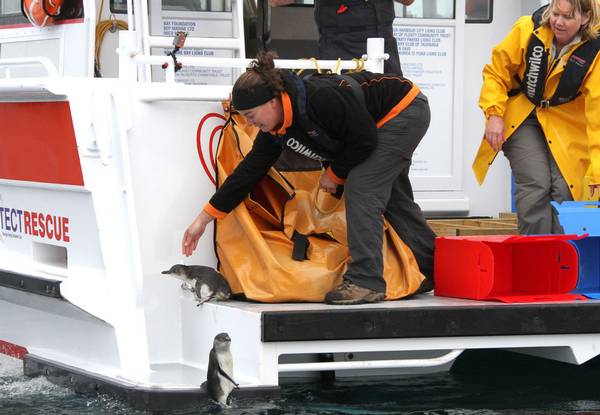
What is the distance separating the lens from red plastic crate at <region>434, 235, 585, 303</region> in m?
3.12

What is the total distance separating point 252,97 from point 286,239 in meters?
0.71

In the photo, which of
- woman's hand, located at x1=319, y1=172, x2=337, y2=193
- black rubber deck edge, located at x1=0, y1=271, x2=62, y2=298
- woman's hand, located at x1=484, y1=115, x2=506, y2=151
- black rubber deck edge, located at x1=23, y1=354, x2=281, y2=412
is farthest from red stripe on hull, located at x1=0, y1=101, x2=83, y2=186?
woman's hand, located at x1=484, y1=115, x2=506, y2=151

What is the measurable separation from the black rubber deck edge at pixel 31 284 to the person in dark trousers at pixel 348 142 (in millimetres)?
590

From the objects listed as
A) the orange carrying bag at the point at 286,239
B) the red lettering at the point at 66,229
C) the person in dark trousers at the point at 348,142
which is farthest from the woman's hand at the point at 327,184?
the red lettering at the point at 66,229

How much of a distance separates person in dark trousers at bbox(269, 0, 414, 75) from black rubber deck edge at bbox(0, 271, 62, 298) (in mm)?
2082

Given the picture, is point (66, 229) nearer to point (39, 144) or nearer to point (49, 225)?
point (49, 225)

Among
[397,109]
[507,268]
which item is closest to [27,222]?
[397,109]

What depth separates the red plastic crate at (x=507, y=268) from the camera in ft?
10.2

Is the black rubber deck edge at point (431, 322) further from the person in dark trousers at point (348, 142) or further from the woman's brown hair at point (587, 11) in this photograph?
the woman's brown hair at point (587, 11)

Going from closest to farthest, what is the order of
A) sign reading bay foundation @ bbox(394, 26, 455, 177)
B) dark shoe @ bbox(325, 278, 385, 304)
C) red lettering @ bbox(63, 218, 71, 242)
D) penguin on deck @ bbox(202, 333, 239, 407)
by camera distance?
penguin on deck @ bbox(202, 333, 239, 407) < dark shoe @ bbox(325, 278, 385, 304) < red lettering @ bbox(63, 218, 71, 242) < sign reading bay foundation @ bbox(394, 26, 455, 177)

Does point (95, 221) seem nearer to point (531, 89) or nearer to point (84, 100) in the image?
point (84, 100)

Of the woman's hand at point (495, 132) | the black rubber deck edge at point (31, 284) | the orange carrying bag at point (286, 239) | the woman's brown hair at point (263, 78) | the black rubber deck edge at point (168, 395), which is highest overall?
the woman's brown hair at point (263, 78)

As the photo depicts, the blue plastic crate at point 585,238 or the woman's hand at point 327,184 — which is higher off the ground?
the woman's hand at point 327,184

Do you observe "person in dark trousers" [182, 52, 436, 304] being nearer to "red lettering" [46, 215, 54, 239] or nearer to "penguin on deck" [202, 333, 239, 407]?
"penguin on deck" [202, 333, 239, 407]
